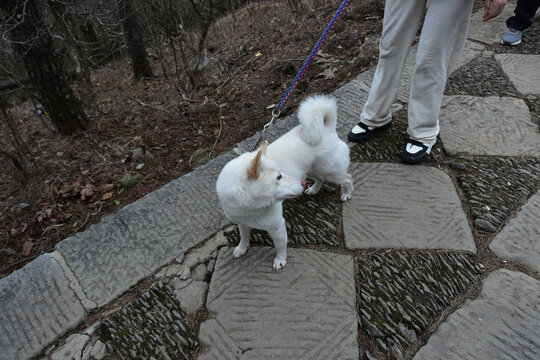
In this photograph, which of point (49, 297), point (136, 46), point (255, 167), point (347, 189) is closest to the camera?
point (255, 167)

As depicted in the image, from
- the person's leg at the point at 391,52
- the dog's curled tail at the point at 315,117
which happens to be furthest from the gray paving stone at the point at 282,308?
the person's leg at the point at 391,52

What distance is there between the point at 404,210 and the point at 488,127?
1557 millimetres

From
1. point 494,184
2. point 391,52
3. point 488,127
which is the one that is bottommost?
point 494,184

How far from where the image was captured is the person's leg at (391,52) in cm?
236

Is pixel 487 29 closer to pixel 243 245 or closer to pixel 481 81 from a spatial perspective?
pixel 481 81

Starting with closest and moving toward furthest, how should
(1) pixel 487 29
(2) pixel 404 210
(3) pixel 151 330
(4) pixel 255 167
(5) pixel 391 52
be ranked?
(4) pixel 255 167, (3) pixel 151 330, (2) pixel 404 210, (5) pixel 391 52, (1) pixel 487 29

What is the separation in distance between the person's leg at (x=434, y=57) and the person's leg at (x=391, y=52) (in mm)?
153

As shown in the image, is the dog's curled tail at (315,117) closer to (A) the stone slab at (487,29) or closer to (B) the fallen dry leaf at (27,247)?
(B) the fallen dry leaf at (27,247)

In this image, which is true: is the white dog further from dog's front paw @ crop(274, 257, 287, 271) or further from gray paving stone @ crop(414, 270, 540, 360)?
gray paving stone @ crop(414, 270, 540, 360)

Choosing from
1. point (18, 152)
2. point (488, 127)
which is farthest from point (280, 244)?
point (18, 152)

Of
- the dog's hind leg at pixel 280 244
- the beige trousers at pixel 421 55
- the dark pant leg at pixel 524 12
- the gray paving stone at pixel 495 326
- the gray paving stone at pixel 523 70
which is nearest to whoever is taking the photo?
the gray paving stone at pixel 495 326

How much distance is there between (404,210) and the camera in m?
2.37

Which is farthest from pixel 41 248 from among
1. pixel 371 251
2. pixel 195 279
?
pixel 371 251

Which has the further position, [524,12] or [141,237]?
[524,12]
